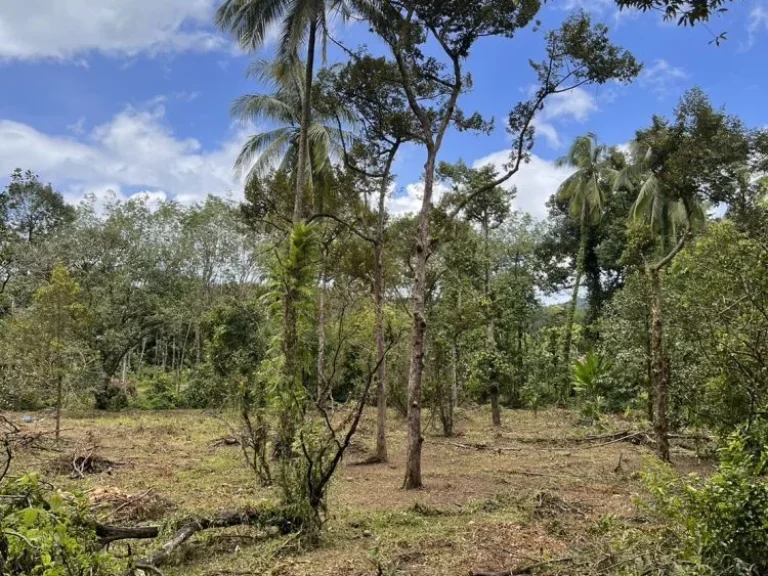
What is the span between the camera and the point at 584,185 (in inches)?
895

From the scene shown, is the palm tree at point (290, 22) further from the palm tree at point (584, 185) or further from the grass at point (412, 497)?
the palm tree at point (584, 185)

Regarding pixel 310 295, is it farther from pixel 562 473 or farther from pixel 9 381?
pixel 9 381

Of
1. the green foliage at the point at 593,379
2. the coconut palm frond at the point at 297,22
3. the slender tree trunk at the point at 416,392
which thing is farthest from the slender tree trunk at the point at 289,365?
the green foliage at the point at 593,379

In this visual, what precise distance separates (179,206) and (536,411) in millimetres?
17561

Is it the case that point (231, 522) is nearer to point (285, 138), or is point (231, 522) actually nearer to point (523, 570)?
point (523, 570)

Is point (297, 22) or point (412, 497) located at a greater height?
point (297, 22)

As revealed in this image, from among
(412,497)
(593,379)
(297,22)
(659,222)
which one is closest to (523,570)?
(412,497)

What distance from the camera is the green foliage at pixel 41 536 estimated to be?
212cm

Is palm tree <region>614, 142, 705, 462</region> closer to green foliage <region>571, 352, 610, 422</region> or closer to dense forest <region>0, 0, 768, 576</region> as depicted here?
dense forest <region>0, 0, 768, 576</region>

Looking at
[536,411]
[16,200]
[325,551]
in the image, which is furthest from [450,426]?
[16,200]

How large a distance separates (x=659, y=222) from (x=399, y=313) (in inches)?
445

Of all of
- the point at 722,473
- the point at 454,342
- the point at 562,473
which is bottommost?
the point at 562,473

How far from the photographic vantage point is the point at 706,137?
8.38 meters

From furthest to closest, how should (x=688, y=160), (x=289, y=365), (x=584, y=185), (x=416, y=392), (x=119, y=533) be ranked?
1. (x=584, y=185)
2. (x=688, y=160)
3. (x=416, y=392)
4. (x=289, y=365)
5. (x=119, y=533)
